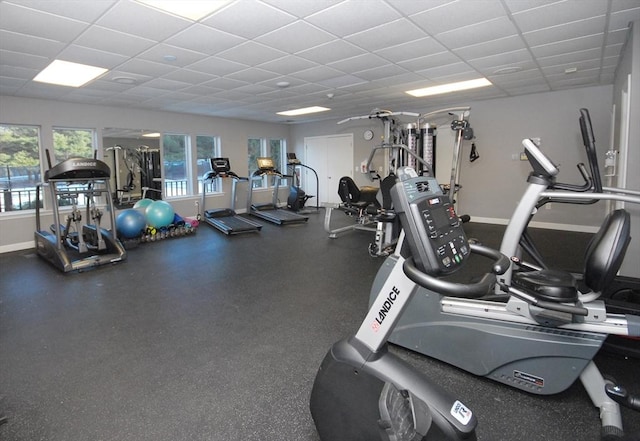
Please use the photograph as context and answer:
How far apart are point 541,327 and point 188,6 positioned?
322 cm

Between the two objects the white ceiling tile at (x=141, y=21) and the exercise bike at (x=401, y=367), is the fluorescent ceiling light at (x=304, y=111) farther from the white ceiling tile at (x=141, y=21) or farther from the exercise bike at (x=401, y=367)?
the exercise bike at (x=401, y=367)

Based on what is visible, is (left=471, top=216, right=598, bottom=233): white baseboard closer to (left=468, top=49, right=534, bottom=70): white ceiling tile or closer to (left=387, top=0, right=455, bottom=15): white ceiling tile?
(left=468, top=49, right=534, bottom=70): white ceiling tile

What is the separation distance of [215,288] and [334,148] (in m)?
6.62

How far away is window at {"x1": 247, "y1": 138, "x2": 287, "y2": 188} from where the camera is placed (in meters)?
9.80

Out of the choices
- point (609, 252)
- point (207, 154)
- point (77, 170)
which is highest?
point (207, 154)

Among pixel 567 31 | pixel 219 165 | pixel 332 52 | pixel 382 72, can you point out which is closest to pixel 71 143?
pixel 219 165

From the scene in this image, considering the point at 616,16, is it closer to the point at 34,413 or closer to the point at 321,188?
the point at 34,413

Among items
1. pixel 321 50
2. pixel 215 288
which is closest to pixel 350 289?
pixel 215 288

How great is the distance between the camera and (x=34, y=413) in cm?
194

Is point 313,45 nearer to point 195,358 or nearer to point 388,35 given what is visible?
point 388,35

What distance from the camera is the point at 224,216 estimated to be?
314 inches

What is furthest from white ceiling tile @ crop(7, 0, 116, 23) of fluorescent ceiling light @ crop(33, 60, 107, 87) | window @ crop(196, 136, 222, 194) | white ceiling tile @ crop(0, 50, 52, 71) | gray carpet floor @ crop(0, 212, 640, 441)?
window @ crop(196, 136, 222, 194)

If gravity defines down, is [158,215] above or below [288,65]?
below

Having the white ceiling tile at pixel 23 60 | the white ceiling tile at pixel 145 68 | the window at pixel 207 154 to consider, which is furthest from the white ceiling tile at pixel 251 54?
the window at pixel 207 154
